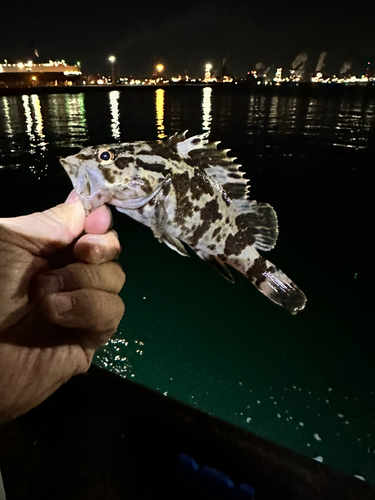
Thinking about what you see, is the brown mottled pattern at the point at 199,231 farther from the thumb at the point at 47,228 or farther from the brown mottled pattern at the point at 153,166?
the thumb at the point at 47,228

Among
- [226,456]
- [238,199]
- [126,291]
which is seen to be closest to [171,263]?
[126,291]

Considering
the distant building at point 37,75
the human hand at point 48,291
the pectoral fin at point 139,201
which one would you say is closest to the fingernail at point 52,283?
the human hand at point 48,291

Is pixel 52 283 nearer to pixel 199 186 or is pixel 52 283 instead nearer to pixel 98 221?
pixel 98 221

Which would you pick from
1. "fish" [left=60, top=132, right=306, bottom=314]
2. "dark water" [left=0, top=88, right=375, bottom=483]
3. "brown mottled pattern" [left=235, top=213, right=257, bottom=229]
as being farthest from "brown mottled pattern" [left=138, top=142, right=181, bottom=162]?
"dark water" [left=0, top=88, right=375, bottom=483]

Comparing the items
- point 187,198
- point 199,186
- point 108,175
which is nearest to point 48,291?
point 108,175

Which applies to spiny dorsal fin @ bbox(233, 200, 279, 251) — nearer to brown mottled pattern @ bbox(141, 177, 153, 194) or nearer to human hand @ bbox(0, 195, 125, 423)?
brown mottled pattern @ bbox(141, 177, 153, 194)

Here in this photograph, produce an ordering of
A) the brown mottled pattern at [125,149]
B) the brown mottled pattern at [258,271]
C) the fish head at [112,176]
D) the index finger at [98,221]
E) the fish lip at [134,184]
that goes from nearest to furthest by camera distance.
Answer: the index finger at [98,221]
the fish head at [112,176]
the fish lip at [134,184]
the brown mottled pattern at [125,149]
the brown mottled pattern at [258,271]
